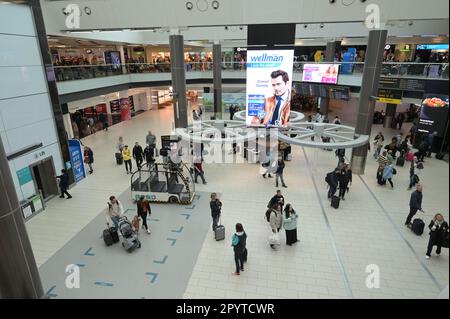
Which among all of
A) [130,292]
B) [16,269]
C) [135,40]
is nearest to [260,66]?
[130,292]

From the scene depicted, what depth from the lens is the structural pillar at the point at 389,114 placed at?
74.6ft

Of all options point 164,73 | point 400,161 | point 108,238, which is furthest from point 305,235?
point 164,73

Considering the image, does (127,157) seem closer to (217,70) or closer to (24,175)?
(24,175)

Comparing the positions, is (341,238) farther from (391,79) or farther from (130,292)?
(391,79)

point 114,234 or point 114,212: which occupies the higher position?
point 114,212

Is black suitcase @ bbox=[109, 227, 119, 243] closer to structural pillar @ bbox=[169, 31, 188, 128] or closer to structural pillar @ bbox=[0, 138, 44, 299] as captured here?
structural pillar @ bbox=[0, 138, 44, 299]

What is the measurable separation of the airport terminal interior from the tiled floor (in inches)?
1.9

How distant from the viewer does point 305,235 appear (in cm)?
915

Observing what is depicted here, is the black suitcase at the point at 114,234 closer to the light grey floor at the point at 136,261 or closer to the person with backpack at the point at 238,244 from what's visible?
the light grey floor at the point at 136,261

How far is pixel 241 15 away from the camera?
13.0 metres

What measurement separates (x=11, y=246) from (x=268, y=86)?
10.1m

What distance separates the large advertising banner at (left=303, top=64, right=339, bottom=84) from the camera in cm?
2061

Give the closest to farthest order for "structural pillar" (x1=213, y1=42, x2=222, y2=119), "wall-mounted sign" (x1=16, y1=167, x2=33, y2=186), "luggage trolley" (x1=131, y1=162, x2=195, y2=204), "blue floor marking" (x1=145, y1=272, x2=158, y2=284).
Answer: "blue floor marking" (x1=145, y1=272, x2=158, y2=284), "wall-mounted sign" (x1=16, y1=167, x2=33, y2=186), "luggage trolley" (x1=131, y1=162, x2=195, y2=204), "structural pillar" (x1=213, y1=42, x2=222, y2=119)

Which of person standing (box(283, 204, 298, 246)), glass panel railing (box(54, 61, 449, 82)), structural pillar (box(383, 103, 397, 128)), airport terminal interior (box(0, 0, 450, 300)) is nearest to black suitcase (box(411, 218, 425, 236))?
airport terminal interior (box(0, 0, 450, 300))
